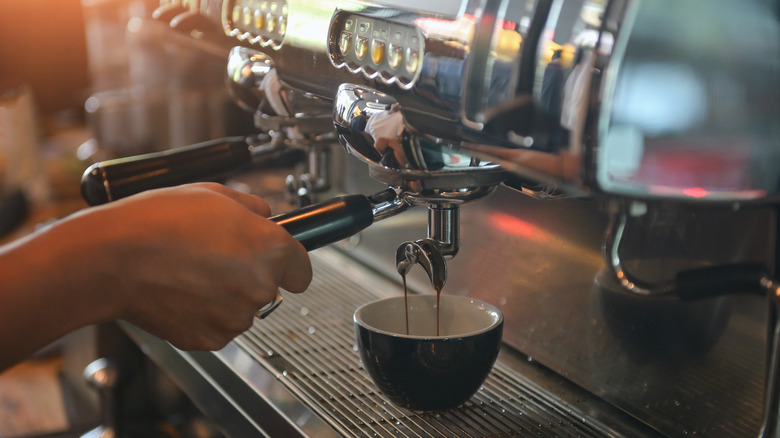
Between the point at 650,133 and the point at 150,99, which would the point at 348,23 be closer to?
the point at 650,133

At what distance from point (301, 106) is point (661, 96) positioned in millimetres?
407

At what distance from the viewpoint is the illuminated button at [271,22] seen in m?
0.61

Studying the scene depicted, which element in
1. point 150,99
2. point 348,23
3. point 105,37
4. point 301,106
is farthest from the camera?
point 105,37

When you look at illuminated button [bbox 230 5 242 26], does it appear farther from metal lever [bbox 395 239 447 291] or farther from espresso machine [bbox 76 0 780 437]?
metal lever [bbox 395 239 447 291]

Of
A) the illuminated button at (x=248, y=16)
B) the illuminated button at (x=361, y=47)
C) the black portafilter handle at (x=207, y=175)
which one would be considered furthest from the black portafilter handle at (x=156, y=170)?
the illuminated button at (x=361, y=47)

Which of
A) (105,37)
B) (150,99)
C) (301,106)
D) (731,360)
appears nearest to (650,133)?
(731,360)

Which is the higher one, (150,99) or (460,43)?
(460,43)

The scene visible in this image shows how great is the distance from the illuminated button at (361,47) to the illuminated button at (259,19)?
162 millimetres

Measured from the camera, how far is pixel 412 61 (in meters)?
0.43

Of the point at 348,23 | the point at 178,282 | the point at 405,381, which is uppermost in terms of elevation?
the point at 348,23

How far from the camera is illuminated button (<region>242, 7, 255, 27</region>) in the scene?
2.12 feet

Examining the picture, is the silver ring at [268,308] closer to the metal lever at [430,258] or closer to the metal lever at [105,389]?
the metal lever at [430,258]

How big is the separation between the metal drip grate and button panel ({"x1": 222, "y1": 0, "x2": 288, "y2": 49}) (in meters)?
0.26

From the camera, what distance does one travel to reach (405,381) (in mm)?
525
